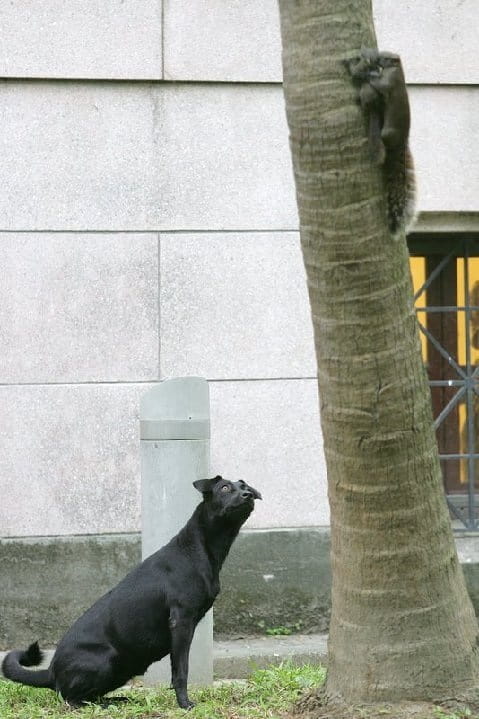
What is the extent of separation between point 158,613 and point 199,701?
504mm

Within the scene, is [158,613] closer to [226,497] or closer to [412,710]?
[226,497]

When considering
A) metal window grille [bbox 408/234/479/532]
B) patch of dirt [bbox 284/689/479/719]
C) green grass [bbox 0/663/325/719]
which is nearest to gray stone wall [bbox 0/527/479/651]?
metal window grille [bbox 408/234/479/532]

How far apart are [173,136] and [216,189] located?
1.60 feet

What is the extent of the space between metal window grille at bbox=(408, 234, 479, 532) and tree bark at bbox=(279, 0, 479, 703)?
400 cm

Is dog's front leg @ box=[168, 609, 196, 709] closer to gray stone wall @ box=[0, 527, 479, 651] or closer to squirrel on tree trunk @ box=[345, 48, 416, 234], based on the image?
squirrel on tree trunk @ box=[345, 48, 416, 234]

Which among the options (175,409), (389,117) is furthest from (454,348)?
(389,117)

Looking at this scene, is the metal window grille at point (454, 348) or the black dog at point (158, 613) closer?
the black dog at point (158, 613)

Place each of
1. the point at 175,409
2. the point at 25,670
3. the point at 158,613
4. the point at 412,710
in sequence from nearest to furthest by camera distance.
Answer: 1. the point at 412,710
2. the point at 158,613
3. the point at 25,670
4. the point at 175,409

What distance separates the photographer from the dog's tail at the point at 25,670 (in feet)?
18.4

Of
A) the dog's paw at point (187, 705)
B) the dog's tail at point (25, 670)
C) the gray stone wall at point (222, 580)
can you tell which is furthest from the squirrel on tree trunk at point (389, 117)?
the gray stone wall at point (222, 580)

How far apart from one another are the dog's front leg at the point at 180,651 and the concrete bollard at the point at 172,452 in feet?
2.22

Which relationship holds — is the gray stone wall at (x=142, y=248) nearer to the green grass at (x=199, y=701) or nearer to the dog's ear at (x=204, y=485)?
the green grass at (x=199, y=701)

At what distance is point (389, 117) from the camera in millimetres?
4105

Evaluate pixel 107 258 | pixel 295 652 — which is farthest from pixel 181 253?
pixel 295 652
